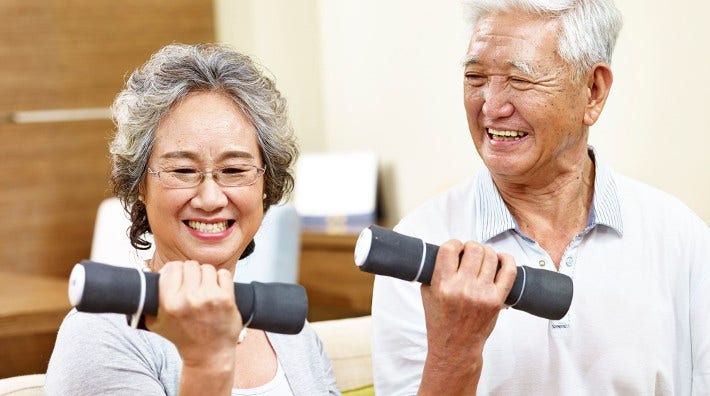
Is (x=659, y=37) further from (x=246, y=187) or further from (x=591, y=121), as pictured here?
(x=246, y=187)

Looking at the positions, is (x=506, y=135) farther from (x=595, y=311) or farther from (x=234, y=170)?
(x=234, y=170)

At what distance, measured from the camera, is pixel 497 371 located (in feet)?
6.61

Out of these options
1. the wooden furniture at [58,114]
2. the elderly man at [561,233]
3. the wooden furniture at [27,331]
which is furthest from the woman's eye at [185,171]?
the wooden furniture at [58,114]

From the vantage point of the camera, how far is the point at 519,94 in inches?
82.3

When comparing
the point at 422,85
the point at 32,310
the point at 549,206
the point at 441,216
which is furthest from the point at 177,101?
the point at 422,85

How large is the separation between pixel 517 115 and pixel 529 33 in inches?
5.6

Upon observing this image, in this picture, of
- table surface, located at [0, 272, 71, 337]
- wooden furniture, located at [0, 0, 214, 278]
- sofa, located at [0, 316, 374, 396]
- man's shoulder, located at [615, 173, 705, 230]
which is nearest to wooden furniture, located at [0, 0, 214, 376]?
wooden furniture, located at [0, 0, 214, 278]

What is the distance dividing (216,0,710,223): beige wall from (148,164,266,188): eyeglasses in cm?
173

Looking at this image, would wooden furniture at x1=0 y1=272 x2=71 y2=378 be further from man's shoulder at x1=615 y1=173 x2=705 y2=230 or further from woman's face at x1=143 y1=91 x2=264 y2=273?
man's shoulder at x1=615 y1=173 x2=705 y2=230

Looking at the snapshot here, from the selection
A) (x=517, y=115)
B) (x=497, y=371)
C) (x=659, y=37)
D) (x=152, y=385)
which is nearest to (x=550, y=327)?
(x=497, y=371)

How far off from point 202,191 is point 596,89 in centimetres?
79

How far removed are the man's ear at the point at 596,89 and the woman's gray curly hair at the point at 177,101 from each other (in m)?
0.56

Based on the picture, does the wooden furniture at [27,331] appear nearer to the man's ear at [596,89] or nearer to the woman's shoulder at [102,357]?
the woman's shoulder at [102,357]

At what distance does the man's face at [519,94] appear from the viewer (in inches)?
82.1
